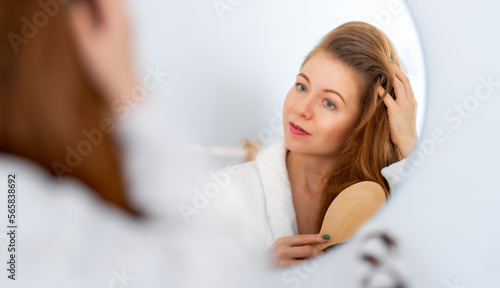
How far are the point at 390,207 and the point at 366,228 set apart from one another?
0.08 m

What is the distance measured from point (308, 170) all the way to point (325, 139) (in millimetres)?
64

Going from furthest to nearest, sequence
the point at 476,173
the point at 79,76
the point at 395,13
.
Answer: the point at 476,173 → the point at 395,13 → the point at 79,76

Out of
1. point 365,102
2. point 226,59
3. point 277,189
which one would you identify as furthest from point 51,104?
point 365,102

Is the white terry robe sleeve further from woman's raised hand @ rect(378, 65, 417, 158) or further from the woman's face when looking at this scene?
the woman's face

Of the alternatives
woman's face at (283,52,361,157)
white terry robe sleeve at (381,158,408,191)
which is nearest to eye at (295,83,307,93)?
woman's face at (283,52,361,157)

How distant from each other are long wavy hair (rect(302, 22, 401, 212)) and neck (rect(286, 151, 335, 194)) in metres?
0.01

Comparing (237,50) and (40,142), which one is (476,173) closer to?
(237,50)

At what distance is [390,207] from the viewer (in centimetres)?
94

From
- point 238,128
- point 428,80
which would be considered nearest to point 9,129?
point 238,128

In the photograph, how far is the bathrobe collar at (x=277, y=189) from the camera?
32.0 inches

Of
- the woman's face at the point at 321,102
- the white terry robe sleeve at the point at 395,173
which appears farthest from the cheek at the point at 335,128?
the white terry robe sleeve at the point at 395,173

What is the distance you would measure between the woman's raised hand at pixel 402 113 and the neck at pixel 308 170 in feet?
0.44

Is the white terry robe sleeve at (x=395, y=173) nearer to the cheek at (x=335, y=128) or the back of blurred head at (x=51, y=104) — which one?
the cheek at (x=335, y=128)

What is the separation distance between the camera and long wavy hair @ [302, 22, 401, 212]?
81 centimetres
